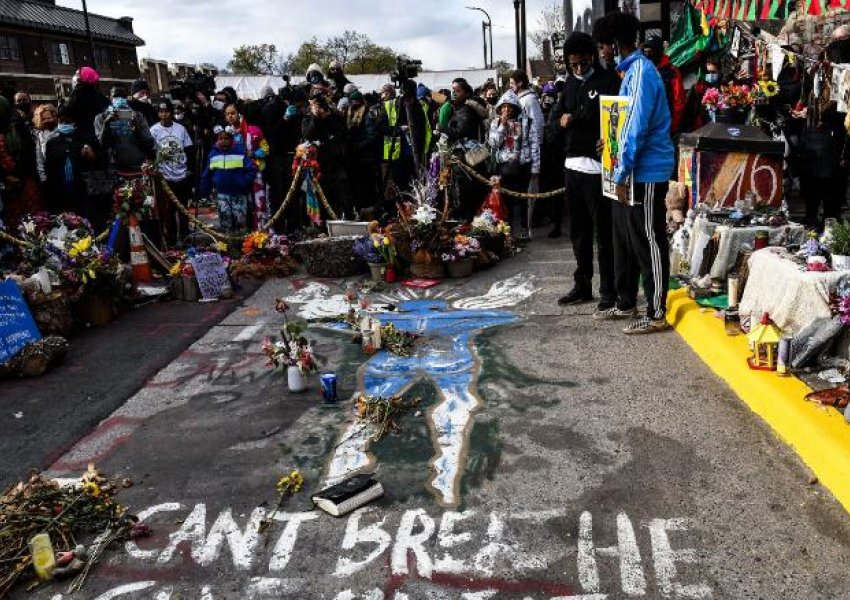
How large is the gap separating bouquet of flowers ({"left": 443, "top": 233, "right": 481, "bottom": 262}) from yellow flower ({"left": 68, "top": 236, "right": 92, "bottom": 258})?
3.67 m

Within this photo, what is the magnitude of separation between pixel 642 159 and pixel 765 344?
1657 millimetres

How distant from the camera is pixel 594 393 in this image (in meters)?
4.84

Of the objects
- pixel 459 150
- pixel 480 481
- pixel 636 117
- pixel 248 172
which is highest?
pixel 636 117

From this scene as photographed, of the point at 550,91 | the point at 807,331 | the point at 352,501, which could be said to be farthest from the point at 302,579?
the point at 550,91

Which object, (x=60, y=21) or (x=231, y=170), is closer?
(x=231, y=170)

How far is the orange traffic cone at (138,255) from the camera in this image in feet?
28.5

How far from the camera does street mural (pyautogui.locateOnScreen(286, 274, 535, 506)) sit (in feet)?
13.4

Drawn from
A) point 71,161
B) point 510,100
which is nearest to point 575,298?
point 510,100

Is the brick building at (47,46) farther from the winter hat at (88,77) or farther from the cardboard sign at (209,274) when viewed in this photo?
the cardboard sign at (209,274)

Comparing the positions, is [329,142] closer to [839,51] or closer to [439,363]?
[439,363]

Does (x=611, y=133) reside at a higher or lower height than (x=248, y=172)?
higher

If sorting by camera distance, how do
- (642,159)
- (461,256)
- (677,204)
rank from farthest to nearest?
1. (461,256)
2. (677,204)
3. (642,159)

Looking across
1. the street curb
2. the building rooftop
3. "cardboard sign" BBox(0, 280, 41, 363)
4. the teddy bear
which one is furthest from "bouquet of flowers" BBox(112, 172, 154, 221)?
the building rooftop

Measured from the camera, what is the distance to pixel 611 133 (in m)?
5.76
